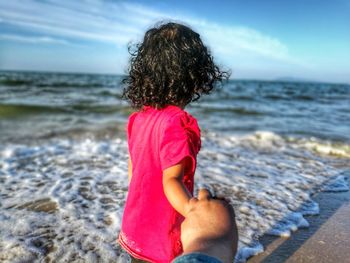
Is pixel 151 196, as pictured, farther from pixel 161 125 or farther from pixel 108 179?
pixel 108 179

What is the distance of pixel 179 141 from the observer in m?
1.48

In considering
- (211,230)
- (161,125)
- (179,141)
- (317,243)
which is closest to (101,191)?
(317,243)

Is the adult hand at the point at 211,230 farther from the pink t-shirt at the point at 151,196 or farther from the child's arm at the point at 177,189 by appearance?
the pink t-shirt at the point at 151,196

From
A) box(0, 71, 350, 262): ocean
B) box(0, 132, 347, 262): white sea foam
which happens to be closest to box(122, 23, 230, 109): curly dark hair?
box(0, 71, 350, 262): ocean

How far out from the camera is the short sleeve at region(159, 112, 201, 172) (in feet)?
4.77

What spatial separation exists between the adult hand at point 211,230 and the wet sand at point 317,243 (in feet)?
6.48

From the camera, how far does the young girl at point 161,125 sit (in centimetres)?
155

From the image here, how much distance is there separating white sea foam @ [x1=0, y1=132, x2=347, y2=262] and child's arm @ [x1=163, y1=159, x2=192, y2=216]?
159 cm

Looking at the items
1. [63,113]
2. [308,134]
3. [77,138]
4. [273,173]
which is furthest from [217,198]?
[63,113]

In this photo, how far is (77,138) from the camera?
7.40m

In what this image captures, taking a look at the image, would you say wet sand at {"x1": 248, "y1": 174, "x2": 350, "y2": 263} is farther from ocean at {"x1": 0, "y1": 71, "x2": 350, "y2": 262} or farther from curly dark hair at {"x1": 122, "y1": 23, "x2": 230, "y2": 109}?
curly dark hair at {"x1": 122, "y1": 23, "x2": 230, "y2": 109}

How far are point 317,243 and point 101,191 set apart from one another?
221cm

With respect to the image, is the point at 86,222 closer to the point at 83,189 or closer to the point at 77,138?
the point at 83,189

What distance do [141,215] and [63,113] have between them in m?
10.0
